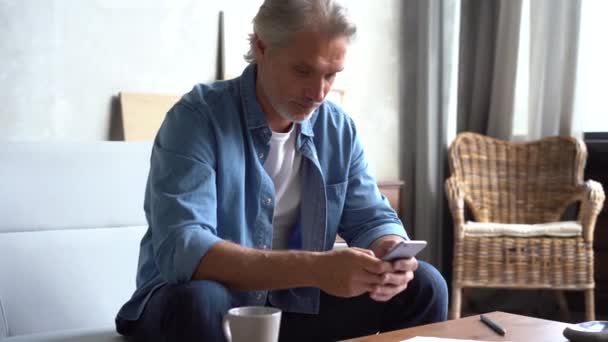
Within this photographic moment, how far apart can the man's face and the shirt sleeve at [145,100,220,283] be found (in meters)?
0.16

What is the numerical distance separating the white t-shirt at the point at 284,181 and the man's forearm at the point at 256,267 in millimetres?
302

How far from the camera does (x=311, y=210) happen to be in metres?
1.62

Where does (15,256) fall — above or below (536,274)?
above

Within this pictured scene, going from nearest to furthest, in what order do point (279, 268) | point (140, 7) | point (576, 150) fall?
point (279, 268) → point (140, 7) → point (576, 150)

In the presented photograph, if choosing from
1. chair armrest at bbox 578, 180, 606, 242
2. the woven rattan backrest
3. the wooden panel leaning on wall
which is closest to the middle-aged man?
the wooden panel leaning on wall

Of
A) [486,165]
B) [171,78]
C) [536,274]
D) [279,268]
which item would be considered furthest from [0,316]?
[486,165]

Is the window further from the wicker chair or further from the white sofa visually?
the white sofa

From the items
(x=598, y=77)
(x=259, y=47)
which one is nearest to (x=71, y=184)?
(x=259, y=47)

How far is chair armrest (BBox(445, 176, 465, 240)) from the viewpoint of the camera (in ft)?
9.97

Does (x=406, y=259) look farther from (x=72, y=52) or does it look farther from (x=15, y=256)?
(x=72, y=52)

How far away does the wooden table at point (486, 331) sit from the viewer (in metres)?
1.23

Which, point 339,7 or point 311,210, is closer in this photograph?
point 339,7

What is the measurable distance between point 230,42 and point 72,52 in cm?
62

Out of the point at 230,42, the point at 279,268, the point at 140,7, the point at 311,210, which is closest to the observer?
the point at 279,268
